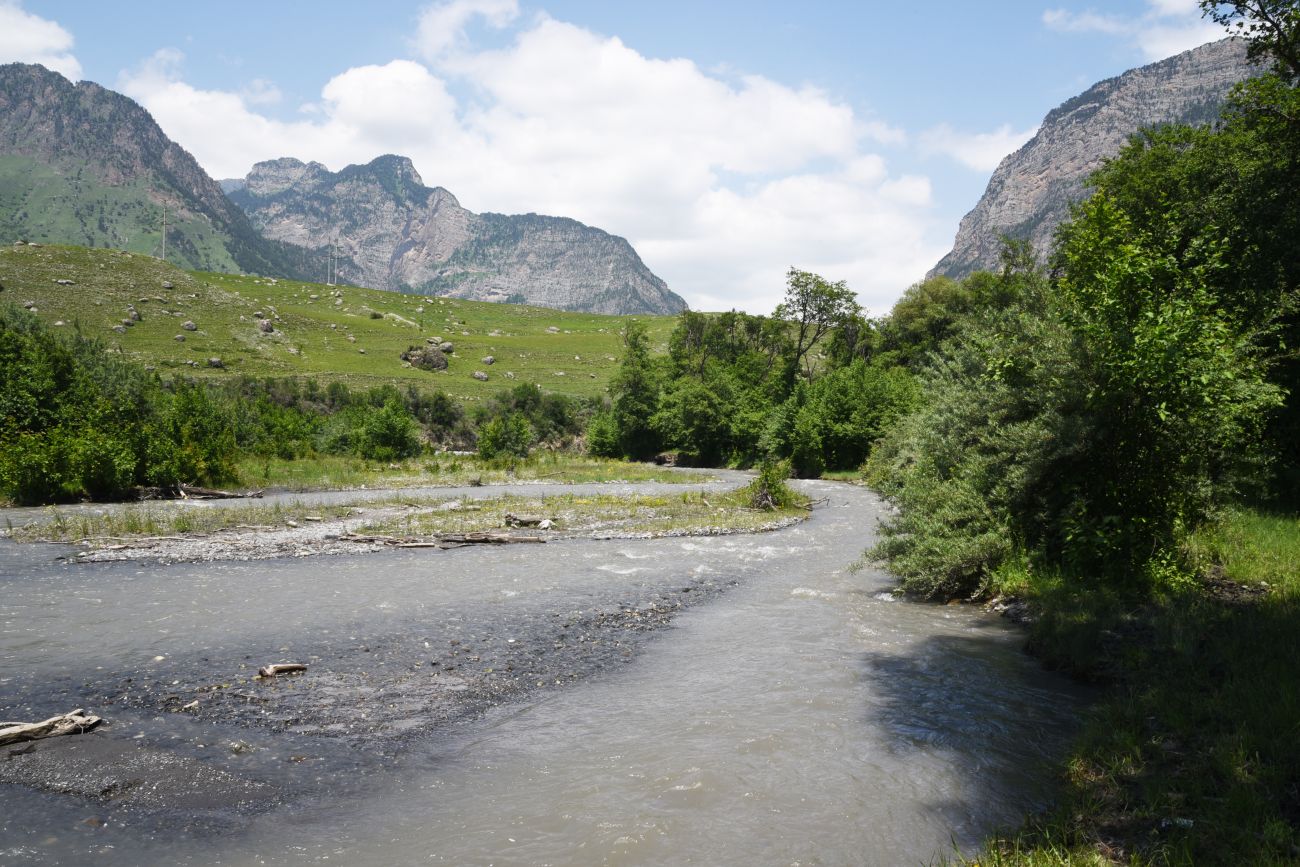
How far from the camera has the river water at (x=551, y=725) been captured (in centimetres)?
609

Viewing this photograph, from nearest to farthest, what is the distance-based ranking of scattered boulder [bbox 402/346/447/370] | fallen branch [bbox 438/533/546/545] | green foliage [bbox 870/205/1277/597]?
green foliage [bbox 870/205/1277/597] < fallen branch [bbox 438/533/546/545] < scattered boulder [bbox 402/346/447/370]

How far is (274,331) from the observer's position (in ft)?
381

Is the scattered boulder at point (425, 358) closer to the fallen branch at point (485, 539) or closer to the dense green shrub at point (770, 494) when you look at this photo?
the dense green shrub at point (770, 494)

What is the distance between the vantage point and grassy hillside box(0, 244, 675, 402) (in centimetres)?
9556

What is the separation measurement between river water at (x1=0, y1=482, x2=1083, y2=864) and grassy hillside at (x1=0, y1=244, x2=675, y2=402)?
292ft

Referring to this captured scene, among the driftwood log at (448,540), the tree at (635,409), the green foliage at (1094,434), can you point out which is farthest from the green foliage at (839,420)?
the green foliage at (1094,434)

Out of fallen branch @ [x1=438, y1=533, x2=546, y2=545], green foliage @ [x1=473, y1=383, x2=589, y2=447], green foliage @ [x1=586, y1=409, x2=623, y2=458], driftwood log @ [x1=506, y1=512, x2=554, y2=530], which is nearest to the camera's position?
fallen branch @ [x1=438, y1=533, x2=546, y2=545]

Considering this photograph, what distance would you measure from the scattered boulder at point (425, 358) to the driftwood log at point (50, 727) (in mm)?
116010

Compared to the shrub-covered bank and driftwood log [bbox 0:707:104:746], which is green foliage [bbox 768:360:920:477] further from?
driftwood log [bbox 0:707:104:746]

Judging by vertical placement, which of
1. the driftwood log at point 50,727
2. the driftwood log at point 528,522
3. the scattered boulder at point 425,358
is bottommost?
the driftwood log at point 528,522

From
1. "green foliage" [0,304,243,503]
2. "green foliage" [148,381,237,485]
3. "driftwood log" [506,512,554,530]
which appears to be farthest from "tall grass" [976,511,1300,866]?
"green foliage" [148,381,237,485]

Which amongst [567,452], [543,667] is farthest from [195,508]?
[567,452]

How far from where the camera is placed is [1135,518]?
42.2 ft

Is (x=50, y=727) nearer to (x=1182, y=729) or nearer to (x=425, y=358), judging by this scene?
(x=1182, y=729)
